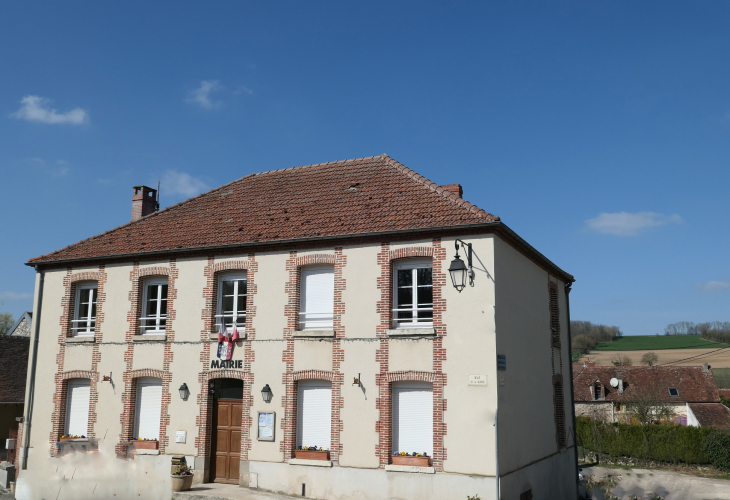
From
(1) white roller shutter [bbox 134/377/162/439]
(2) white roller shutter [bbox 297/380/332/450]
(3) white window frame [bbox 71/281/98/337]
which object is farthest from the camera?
(3) white window frame [bbox 71/281/98/337]

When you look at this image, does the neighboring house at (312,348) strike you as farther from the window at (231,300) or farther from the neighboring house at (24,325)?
the neighboring house at (24,325)

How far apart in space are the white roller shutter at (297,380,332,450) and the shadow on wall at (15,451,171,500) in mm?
3114

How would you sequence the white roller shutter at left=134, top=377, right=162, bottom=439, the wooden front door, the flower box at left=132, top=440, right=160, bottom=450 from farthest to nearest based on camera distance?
the white roller shutter at left=134, top=377, right=162, bottom=439 → the flower box at left=132, top=440, right=160, bottom=450 → the wooden front door

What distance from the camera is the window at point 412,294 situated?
1293 cm

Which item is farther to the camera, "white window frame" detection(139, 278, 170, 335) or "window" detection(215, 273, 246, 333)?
"white window frame" detection(139, 278, 170, 335)

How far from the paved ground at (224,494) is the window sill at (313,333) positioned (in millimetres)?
3366

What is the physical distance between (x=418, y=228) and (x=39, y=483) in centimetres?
1089

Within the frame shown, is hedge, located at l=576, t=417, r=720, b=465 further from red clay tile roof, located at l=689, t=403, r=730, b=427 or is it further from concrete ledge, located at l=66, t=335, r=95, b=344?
concrete ledge, located at l=66, t=335, r=95, b=344

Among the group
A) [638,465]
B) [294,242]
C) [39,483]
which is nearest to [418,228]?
[294,242]

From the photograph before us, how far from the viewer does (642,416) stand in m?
35.4

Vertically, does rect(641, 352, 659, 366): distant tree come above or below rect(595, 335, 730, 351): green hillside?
below

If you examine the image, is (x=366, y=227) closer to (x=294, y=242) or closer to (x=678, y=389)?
(x=294, y=242)

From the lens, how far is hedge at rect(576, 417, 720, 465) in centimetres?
2859

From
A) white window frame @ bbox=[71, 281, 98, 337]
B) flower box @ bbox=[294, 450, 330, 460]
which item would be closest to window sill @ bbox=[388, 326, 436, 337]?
flower box @ bbox=[294, 450, 330, 460]
